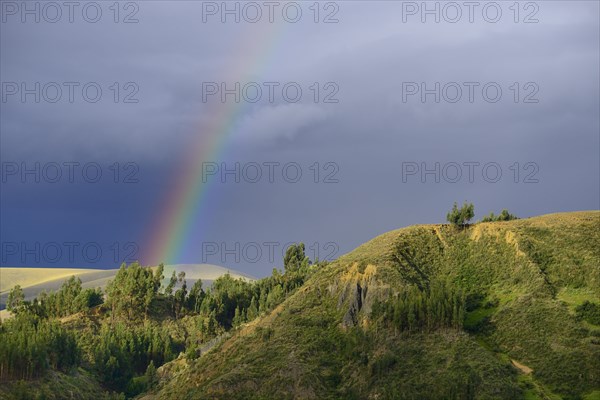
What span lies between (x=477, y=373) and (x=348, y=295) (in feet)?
89.5

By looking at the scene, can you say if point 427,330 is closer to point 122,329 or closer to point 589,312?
point 589,312

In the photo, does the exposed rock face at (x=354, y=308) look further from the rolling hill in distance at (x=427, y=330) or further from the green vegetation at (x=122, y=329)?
the green vegetation at (x=122, y=329)

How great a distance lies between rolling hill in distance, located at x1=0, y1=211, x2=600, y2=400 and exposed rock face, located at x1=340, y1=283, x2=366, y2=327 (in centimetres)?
18

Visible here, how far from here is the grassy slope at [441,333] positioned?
10825 cm

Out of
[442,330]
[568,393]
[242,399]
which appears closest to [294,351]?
[242,399]

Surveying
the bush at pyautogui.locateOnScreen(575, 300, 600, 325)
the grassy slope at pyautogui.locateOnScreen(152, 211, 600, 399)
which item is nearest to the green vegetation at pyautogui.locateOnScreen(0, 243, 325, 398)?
the grassy slope at pyautogui.locateOnScreen(152, 211, 600, 399)

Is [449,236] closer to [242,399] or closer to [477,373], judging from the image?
[477,373]

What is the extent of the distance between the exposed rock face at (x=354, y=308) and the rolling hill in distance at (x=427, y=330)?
0.58 feet

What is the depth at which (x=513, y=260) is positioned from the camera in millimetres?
132125

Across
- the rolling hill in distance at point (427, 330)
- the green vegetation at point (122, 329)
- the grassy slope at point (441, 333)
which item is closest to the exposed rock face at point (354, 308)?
the rolling hill in distance at point (427, 330)

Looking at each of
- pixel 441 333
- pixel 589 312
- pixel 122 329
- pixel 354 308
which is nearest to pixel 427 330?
pixel 441 333

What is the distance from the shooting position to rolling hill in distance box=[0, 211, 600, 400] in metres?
109

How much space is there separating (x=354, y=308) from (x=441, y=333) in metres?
14.0

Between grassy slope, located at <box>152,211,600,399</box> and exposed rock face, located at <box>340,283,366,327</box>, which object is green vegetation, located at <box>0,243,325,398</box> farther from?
exposed rock face, located at <box>340,283,366,327</box>
